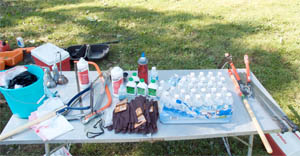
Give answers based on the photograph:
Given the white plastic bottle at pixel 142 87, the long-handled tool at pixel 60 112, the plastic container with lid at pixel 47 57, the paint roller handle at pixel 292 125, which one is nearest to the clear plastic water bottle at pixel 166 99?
the white plastic bottle at pixel 142 87

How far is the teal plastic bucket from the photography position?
194 centimetres

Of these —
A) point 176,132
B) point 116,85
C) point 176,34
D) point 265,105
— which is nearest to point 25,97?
point 116,85

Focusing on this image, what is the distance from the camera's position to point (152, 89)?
7.18 feet

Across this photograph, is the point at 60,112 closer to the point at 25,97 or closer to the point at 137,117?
the point at 25,97

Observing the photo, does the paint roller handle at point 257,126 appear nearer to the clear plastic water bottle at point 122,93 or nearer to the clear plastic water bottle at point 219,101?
the clear plastic water bottle at point 219,101

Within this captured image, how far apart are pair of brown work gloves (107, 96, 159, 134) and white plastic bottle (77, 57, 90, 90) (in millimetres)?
453

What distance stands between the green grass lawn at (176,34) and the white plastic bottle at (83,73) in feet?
3.02

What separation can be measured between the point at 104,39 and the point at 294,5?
4546 mm

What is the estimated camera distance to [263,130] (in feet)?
6.41

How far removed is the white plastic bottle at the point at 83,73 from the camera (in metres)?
2.28

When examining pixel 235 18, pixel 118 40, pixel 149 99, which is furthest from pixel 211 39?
pixel 149 99

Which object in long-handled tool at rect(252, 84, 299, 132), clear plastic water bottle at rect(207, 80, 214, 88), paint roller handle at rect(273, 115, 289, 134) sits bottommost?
paint roller handle at rect(273, 115, 289, 134)

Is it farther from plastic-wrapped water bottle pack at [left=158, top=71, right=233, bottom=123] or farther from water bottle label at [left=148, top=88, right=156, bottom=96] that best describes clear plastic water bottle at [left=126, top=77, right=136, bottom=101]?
plastic-wrapped water bottle pack at [left=158, top=71, right=233, bottom=123]

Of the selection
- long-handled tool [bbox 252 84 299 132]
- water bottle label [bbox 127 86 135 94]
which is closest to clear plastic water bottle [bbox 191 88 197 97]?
water bottle label [bbox 127 86 135 94]
